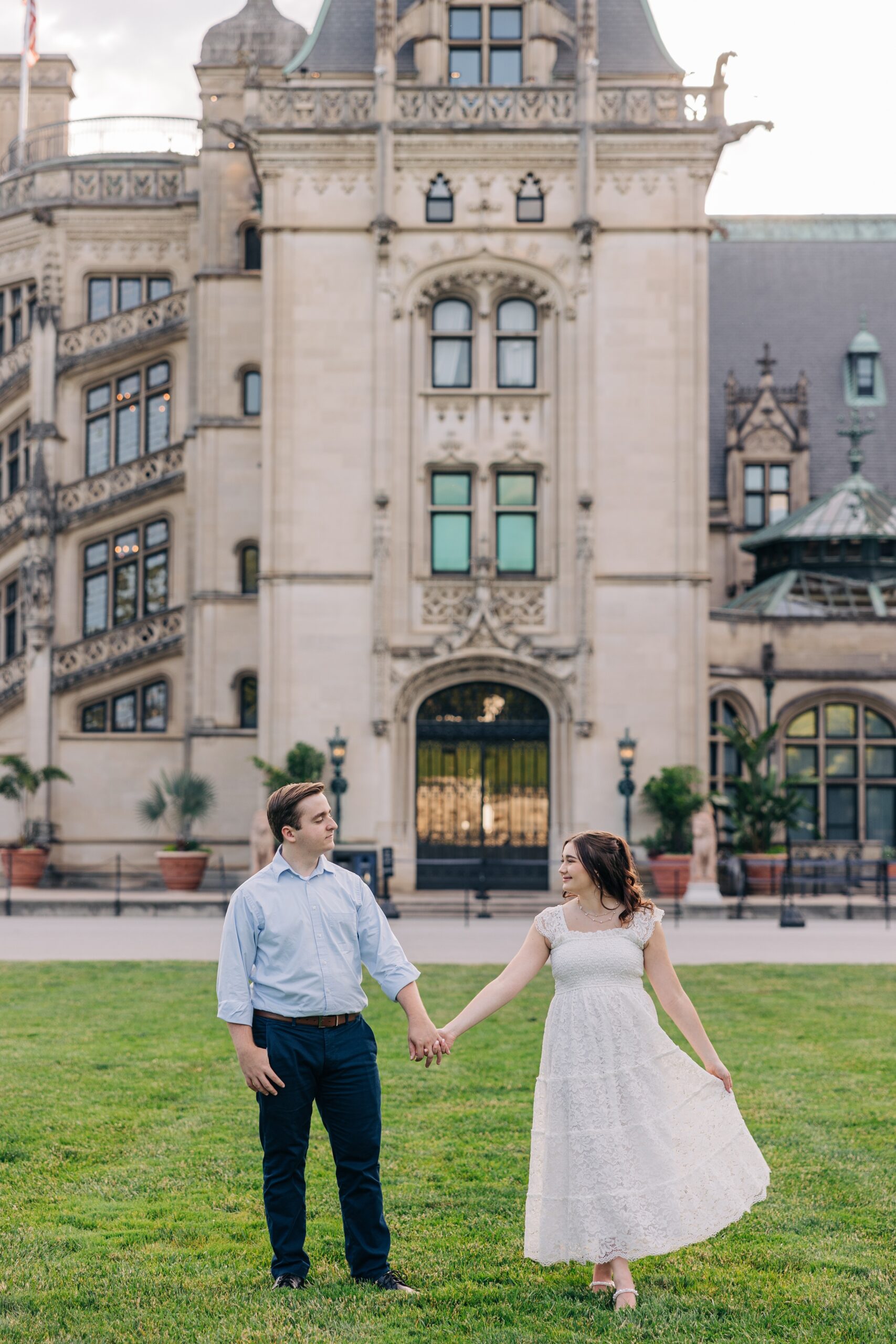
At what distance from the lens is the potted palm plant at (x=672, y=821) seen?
29.7 m

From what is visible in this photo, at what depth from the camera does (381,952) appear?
6.42m

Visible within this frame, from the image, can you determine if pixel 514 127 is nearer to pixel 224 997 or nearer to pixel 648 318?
pixel 648 318

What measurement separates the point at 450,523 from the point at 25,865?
1172cm

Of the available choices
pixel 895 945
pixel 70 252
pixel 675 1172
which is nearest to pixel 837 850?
pixel 895 945

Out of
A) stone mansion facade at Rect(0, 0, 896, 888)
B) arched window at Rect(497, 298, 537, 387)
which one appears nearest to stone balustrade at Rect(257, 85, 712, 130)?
stone mansion facade at Rect(0, 0, 896, 888)

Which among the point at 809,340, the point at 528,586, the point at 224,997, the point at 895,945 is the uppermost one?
the point at 809,340

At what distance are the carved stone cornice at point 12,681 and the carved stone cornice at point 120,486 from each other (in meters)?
3.29

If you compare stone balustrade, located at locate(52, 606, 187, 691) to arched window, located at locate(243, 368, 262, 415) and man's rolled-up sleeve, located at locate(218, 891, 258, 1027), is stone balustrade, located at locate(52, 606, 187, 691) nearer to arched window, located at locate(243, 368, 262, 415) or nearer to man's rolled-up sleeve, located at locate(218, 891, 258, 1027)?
arched window, located at locate(243, 368, 262, 415)

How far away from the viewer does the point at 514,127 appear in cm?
3138

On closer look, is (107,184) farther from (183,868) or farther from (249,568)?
(183,868)

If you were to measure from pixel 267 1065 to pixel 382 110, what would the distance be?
92.6 ft

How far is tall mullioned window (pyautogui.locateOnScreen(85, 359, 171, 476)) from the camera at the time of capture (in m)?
37.5

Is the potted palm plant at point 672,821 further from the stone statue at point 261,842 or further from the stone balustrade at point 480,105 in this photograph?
the stone balustrade at point 480,105

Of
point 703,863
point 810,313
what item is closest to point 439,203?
point 703,863
